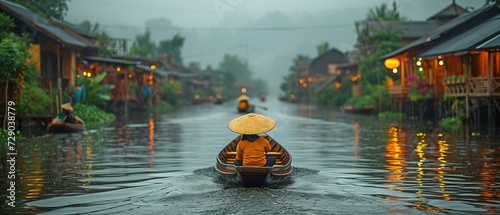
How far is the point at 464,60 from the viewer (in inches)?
1238

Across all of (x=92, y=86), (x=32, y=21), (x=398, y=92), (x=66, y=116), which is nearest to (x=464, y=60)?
(x=398, y=92)

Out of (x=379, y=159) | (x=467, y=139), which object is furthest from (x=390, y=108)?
(x=379, y=159)

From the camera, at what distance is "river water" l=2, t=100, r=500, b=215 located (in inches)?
411

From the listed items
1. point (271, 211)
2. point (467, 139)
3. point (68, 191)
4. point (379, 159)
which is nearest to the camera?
point (271, 211)

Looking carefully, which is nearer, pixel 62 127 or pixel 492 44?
pixel 492 44

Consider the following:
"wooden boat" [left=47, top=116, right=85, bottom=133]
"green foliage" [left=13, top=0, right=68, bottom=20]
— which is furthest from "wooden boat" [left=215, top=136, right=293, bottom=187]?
"green foliage" [left=13, top=0, right=68, bottom=20]

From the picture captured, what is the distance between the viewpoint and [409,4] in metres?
81.9

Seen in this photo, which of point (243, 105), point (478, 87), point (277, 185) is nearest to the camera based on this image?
point (277, 185)

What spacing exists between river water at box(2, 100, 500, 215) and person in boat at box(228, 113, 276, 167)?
587mm

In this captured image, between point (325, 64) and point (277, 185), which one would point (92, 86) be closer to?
point (277, 185)

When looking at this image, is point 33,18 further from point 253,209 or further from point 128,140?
point 253,209

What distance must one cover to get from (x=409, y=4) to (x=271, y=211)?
249ft

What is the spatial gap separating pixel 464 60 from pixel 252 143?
2152cm

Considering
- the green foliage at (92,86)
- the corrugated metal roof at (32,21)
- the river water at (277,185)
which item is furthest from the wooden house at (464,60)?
the corrugated metal roof at (32,21)
